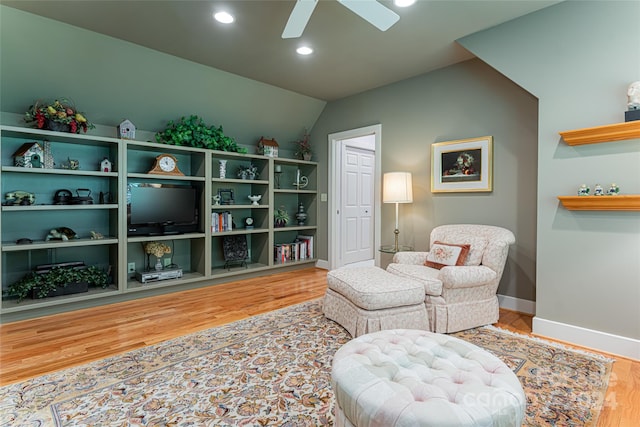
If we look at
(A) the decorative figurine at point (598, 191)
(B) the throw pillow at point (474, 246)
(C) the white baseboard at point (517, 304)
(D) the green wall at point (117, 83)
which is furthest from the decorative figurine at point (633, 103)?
(D) the green wall at point (117, 83)

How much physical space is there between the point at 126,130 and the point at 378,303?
313 cm

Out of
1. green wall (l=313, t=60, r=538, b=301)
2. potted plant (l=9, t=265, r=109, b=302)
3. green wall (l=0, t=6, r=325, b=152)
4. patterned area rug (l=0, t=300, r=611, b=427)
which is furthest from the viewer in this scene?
green wall (l=313, t=60, r=538, b=301)

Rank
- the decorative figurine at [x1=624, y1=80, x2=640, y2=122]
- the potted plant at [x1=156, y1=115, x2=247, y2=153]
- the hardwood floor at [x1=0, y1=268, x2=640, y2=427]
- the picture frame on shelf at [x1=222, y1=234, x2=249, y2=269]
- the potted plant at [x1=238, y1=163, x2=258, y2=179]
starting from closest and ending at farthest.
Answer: the hardwood floor at [x1=0, y1=268, x2=640, y2=427], the decorative figurine at [x1=624, y1=80, x2=640, y2=122], the potted plant at [x1=156, y1=115, x2=247, y2=153], the picture frame on shelf at [x1=222, y1=234, x2=249, y2=269], the potted plant at [x1=238, y1=163, x2=258, y2=179]

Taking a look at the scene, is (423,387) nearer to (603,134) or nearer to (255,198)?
(603,134)

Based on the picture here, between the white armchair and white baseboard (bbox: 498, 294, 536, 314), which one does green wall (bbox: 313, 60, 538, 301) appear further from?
the white armchair

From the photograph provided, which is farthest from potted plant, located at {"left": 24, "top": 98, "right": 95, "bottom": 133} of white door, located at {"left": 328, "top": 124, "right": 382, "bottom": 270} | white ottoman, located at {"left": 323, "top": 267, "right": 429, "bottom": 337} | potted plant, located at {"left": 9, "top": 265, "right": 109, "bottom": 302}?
white door, located at {"left": 328, "top": 124, "right": 382, "bottom": 270}

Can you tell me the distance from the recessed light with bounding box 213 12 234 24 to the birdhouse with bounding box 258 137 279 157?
2.03 metres

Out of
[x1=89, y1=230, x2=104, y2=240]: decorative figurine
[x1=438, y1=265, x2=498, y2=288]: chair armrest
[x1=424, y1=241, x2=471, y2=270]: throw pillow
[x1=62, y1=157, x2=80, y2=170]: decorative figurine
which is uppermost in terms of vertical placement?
[x1=62, y1=157, x2=80, y2=170]: decorative figurine

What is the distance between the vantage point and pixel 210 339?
2.49m

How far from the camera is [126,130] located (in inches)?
136

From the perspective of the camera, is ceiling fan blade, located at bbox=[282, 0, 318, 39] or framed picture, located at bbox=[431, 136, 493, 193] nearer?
ceiling fan blade, located at bbox=[282, 0, 318, 39]

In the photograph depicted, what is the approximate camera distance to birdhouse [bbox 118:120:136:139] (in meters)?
3.44

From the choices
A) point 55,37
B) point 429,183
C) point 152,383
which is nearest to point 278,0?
point 55,37

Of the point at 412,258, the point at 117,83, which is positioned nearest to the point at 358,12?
the point at 412,258
